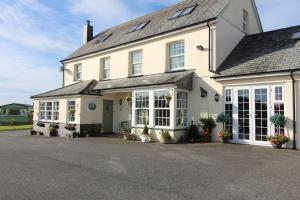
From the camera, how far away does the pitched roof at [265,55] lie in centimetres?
1116

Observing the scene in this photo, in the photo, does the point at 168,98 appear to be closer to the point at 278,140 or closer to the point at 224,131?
the point at 224,131

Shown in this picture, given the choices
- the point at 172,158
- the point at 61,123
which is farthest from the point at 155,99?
the point at 61,123

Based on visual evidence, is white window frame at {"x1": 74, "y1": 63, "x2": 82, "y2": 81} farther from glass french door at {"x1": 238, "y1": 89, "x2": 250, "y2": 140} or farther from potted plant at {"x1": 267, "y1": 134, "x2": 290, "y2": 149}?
potted plant at {"x1": 267, "y1": 134, "x2": 290, "y2": 149}

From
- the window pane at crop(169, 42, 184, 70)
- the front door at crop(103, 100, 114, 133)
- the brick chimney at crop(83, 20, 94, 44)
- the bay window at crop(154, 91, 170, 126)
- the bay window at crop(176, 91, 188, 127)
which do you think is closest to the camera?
the bay window at crop(154, 91, 170, 126)

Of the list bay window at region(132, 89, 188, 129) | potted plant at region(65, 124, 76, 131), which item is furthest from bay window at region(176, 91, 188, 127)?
potted plant at region(65, 124, 76, 131)

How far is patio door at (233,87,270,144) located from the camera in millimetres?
11141

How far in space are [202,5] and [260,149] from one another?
9414mm

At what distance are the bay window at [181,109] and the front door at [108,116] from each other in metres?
6.62

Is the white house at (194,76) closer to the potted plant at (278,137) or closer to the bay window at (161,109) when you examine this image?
the bay window at (161,109)

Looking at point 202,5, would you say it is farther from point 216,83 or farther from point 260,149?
point 260,149

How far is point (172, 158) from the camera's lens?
28.5 feet

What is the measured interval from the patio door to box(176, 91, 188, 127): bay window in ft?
8.51

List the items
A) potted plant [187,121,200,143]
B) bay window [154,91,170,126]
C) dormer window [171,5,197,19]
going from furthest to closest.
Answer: dormer window [171,5,197,19]
bay window [154,91,170,126]
potted plant [187,121,200,143]

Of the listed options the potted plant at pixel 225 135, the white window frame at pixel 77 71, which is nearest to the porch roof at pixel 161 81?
the potted plant at pixel 225 135
